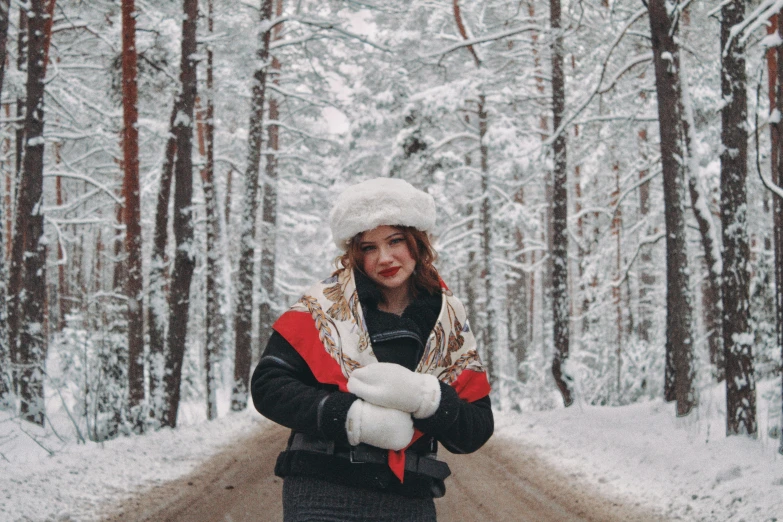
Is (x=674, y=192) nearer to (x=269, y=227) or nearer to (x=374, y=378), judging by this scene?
(x=374, y=378)

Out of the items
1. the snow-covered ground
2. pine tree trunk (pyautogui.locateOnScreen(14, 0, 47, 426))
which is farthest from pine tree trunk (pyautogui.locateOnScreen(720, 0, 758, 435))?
pine tree trunk (pyautogui.locateOnScreen(14, 0, 47, 426))

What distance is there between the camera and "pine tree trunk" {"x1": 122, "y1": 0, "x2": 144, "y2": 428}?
12328 mm

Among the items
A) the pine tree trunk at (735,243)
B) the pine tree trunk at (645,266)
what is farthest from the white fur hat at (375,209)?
the pine tree trunk at (645,266)

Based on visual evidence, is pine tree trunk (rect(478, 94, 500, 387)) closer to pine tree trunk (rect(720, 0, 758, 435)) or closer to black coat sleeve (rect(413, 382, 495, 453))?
pine tree trunk (rect(720, 0, 758, 435))

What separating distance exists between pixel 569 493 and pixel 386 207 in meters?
6.16

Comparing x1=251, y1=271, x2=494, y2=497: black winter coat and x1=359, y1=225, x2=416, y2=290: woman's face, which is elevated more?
x1=359, y1=225, x2=416, y2=290: woman's face

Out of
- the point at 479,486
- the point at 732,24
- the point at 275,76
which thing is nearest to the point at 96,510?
the point at 479,486

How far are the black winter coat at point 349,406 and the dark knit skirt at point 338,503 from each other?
0.10 ft

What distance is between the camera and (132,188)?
486 inches

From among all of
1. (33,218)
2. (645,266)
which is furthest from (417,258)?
(645,266)

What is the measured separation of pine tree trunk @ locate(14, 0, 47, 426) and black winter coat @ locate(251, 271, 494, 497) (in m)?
11.2

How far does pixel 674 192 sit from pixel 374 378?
31.2ft

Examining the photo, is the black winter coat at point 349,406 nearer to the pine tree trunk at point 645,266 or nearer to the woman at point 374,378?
the woman at point 374,378

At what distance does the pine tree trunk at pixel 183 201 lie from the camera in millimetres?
12469
